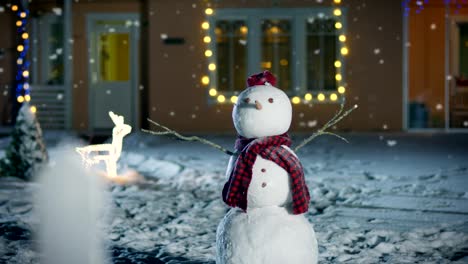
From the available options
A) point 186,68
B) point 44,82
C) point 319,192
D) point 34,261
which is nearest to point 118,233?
point 34,261

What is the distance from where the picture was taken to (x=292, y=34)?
15250mm

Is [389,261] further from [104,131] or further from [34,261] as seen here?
[104,131]

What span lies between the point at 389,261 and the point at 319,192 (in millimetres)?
2967

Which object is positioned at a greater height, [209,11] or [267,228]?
[209,11]

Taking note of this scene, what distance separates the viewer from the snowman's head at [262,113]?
3912mm

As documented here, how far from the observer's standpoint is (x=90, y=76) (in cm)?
1588

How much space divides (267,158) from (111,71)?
42.0 feet

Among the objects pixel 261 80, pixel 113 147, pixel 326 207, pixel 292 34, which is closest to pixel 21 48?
pixel 292 34

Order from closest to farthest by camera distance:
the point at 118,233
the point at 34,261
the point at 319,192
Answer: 1. the point at 34,261
2. the point at 118,233
3. the point at 319,192

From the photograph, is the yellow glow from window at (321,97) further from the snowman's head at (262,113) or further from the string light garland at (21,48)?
the snowman's head at (262,113)

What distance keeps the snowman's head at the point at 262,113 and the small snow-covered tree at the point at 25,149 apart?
16.8 feet

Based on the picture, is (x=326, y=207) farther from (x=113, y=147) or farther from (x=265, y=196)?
(x=265, y=196)

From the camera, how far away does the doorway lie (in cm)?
1588

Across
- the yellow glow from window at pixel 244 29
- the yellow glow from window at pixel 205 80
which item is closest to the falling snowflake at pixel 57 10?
the yellow glow from window at pixel 205 80
